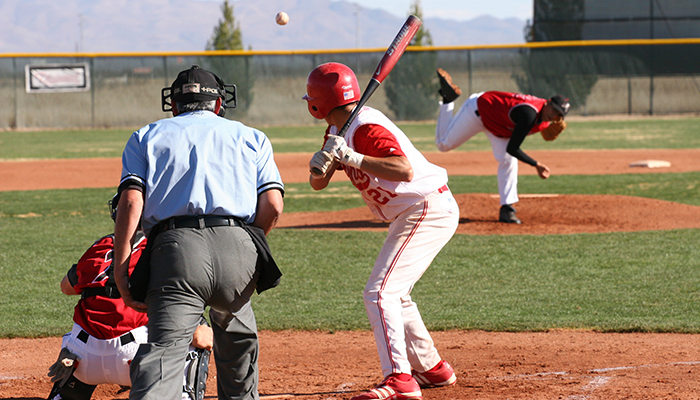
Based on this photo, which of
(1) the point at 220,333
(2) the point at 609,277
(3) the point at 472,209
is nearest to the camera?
(1) the point at 220,333

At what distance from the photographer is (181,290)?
9.16 feet

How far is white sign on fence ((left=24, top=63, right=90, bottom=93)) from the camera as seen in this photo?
28.7m

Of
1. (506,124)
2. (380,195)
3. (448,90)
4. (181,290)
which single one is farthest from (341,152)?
(448,90)

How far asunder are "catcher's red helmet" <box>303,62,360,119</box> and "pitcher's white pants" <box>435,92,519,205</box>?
5.53 metres

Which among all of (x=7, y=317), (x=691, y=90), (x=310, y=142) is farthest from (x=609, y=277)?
(x=691, y=90)

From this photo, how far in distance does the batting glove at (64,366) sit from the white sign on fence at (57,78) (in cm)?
2745

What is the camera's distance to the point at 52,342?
522 cm

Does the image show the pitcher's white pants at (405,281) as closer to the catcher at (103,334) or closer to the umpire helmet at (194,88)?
the catcher at (103,334)

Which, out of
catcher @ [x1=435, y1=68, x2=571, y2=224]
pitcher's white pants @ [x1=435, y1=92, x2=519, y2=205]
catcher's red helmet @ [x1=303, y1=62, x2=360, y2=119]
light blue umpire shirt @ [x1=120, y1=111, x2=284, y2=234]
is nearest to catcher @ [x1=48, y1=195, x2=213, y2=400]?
light blue umpire shirt @ [x1=120, y1=111, x2=284, y2=234]

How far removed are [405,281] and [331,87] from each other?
1048 mm

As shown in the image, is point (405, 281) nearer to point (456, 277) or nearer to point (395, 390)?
point (395, 390)

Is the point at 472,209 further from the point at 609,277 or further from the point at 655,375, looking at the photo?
the point at 655,375

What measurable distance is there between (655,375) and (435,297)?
2.56 m

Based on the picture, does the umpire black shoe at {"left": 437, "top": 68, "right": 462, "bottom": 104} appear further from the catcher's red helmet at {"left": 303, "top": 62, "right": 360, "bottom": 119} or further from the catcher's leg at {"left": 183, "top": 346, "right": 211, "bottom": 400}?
the catcher's leg at {"left": 183, "top": 346, "right": 211, "bottom": 400}
